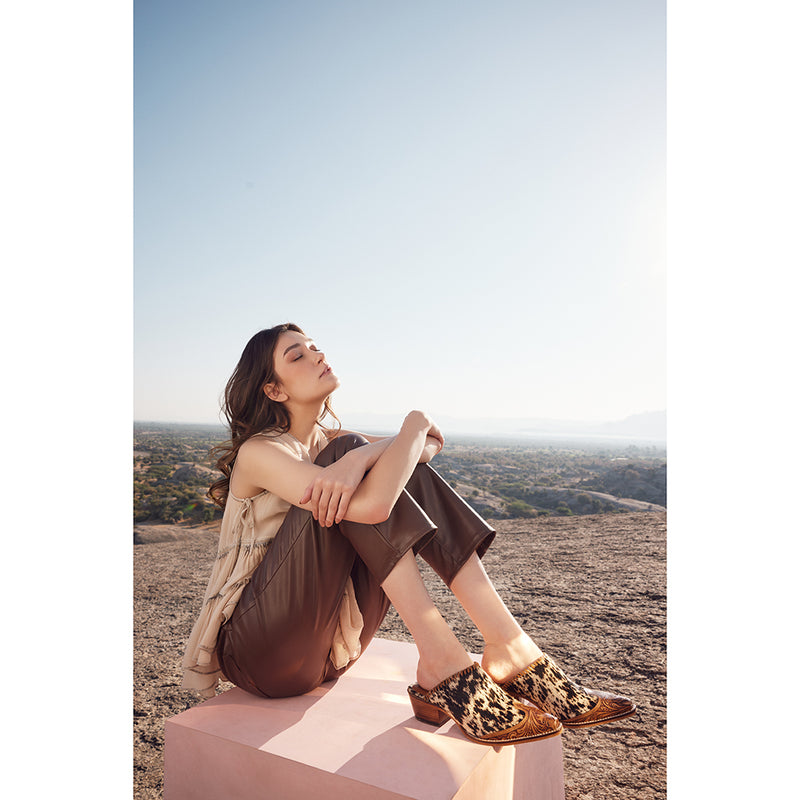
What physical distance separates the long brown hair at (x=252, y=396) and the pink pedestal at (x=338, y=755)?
2.24ft

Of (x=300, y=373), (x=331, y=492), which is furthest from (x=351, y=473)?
(x=300, y=373)

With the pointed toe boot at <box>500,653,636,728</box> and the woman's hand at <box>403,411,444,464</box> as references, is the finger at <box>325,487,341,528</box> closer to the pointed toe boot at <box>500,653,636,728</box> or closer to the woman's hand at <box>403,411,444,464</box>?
the woman's hand at <box>403,411,444,464</box>

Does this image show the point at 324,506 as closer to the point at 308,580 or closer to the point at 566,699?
the point at 308,580

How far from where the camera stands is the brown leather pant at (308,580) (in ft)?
4.08

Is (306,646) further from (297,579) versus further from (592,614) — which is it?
(592,614)

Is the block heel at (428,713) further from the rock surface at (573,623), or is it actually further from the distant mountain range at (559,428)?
the distant mountain range at (559,428)

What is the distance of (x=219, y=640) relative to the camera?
1.39m

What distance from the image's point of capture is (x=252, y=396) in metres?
1.70

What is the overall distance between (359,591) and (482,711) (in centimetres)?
45

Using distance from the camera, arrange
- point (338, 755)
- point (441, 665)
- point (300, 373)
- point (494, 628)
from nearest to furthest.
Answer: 1. point (338, 755)
2. point (441, 665)
3. point (494, 628)
4. point (300, 373)

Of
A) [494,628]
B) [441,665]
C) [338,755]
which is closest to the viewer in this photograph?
[338,755]

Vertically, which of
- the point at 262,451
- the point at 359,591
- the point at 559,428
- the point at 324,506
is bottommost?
the point at 559,428
